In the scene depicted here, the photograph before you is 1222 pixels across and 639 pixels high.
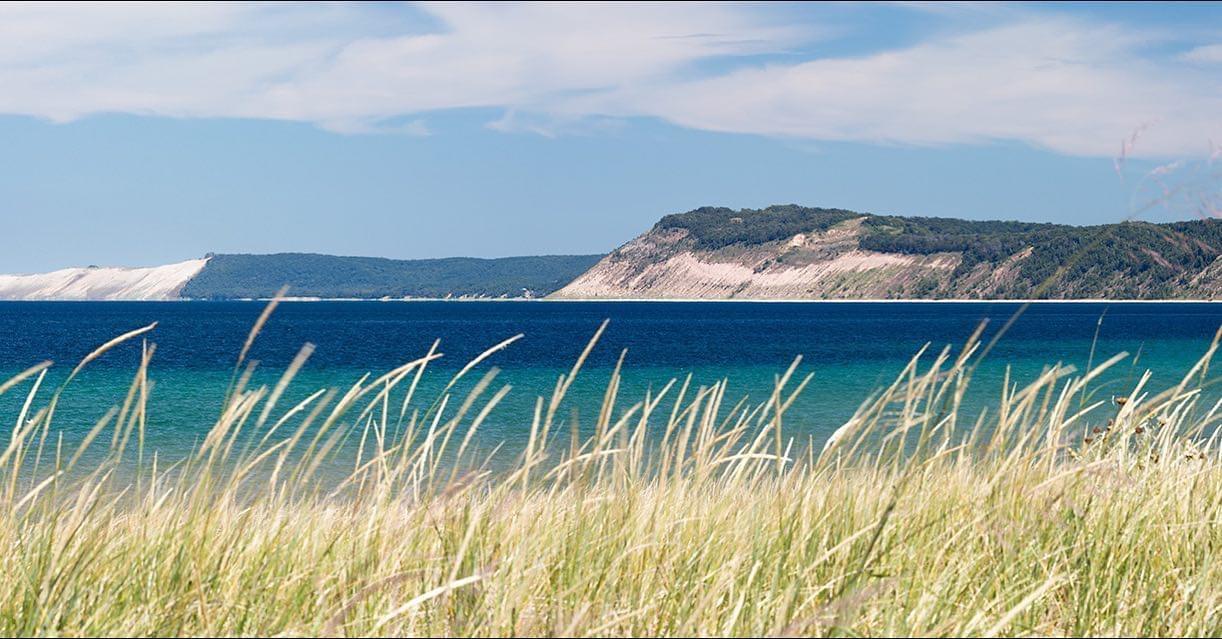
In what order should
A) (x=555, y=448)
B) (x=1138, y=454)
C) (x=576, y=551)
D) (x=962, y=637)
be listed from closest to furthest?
(x=962, y=637) < (x=576, y=551) < (x=1138, y=454) < (x=555, y=448)

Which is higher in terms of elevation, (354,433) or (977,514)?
(977,514)

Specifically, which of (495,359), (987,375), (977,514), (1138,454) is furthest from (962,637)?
(495,359)

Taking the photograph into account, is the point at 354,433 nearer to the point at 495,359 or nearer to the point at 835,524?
the point at 835,524

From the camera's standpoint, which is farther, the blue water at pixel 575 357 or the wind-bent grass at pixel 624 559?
the blue water at pixel 575 357

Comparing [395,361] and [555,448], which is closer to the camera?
[555,448]

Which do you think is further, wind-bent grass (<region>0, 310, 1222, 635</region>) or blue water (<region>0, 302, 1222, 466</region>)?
blue water (<region>0, 302, 1222, 466</region>)

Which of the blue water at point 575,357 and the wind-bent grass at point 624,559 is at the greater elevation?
the wind-bent grass at point 624,559

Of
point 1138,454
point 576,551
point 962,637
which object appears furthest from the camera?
point 1138,454

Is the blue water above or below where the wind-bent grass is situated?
below

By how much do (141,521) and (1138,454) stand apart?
17.4 ft

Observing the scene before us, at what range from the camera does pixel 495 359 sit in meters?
61.1

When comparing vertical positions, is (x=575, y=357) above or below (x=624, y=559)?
below

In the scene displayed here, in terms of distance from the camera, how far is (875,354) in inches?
2470

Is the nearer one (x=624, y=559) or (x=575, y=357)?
(x=624, y=559)
